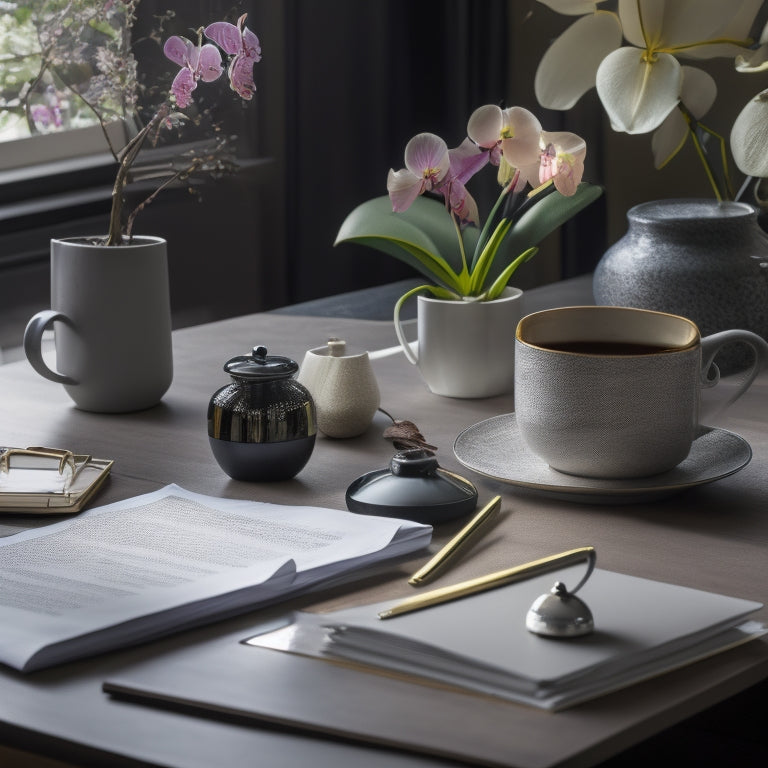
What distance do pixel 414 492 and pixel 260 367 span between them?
18 cm

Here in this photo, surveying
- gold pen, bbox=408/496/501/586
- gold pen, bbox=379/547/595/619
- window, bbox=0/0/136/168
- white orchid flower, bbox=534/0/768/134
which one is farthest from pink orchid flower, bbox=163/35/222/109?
window, bbox=0/0/136/168

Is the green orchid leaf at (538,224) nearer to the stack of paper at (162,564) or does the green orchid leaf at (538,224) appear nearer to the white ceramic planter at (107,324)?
the white ceramic planter at (107,324)

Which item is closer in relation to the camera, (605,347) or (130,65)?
(605,347)

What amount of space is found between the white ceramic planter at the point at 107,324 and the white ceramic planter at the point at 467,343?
0.84 ft

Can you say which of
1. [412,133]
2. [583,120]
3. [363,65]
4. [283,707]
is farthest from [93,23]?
[412,133]

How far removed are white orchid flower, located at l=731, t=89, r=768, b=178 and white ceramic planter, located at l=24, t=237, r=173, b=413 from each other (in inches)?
22.8

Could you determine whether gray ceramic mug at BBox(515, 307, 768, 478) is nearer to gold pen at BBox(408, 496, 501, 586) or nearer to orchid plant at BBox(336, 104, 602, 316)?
gold pen at BBox(408, 496, 501, 586)

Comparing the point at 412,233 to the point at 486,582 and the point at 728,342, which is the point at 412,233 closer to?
the point at 728,342

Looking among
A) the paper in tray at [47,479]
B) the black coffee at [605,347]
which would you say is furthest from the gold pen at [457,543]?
the paper in tray at [47,479]

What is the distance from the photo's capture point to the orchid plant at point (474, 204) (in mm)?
1129

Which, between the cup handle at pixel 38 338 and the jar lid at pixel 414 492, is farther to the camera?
the cup handle at pixel 38 338

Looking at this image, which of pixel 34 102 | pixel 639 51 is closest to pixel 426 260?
pixel 639 51

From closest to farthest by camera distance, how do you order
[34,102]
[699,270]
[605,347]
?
1. [605,347]
2. [699,270]
3. [34,102]

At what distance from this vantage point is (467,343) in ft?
4.04
